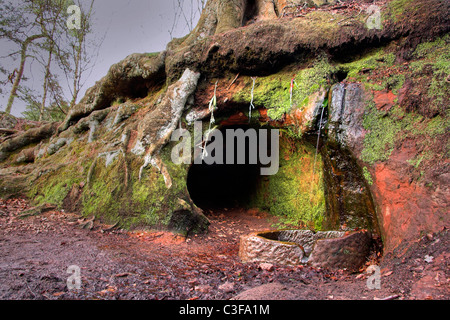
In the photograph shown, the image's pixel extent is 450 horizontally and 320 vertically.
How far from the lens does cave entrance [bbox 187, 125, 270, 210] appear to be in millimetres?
7582

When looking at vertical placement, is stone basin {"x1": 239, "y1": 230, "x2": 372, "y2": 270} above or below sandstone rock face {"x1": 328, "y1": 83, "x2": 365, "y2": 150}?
below

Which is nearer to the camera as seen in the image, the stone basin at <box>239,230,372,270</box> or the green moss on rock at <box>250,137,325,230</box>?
the stone basin at <box>239,230,372,270</box>

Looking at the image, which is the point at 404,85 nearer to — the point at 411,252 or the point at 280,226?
the point at 411,252

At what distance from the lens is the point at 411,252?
8.76ft

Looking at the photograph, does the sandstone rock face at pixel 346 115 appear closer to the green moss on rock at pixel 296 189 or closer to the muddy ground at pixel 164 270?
the green moss on rock at pixel 296 189

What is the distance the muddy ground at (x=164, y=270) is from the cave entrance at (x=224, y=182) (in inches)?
119

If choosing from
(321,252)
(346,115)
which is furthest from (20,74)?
(321,252)

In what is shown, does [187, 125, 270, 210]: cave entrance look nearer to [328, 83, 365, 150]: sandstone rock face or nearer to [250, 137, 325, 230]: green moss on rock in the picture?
[250, 137, 325, 230]: green moss on rock

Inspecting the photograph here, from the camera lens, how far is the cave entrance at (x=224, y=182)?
24.9 feet

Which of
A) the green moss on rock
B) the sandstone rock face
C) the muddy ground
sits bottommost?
the muddy ground

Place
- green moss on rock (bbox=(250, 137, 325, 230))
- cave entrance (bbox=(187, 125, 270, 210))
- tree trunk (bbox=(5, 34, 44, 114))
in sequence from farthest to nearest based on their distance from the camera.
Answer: tree trunk (bbox=(5, 34, 44, 114))
cave entrance (bbox=(187, 125, 270, 210))
green moss on rock (bbox=(250, 137, 325, 230))

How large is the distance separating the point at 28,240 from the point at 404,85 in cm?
596

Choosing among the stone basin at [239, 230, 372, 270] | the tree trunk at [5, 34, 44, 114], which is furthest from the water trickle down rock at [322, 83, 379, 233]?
the tree trunk at [5, 34, 44, 114]

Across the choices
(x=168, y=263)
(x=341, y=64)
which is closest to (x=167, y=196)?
(x=168, y=263)
